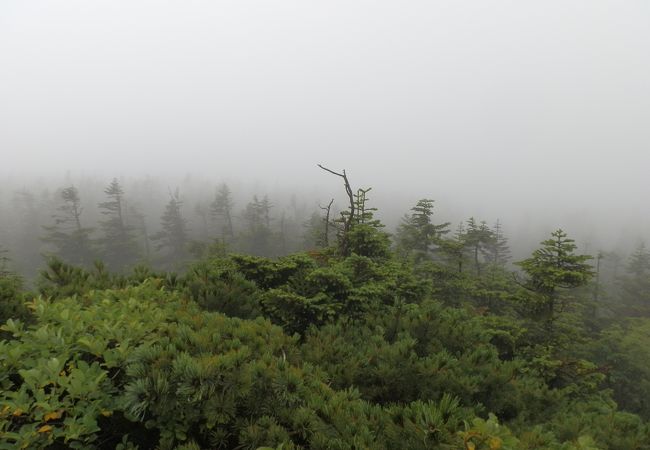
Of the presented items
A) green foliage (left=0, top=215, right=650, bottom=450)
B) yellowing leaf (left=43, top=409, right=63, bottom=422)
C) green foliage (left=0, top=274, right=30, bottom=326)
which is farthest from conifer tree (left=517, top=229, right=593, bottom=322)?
green foliage (left=0, top=274, right=30, bottom=326)

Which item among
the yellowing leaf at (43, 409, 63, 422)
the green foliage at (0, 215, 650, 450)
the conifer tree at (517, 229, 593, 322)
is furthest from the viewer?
the conifer tree at (517, 229, 593, 322)

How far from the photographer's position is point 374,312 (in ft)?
19.0

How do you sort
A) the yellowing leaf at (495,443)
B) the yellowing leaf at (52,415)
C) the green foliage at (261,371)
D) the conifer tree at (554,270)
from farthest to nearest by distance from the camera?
the conifer tree at (554,270)
the green foliage at (261,371)
the yellowing leaf at (52,415)
the yellowing leaf at (495,443)

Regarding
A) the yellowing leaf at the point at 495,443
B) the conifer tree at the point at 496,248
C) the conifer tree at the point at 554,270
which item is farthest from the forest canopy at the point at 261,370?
the conifer tree at the point at 496,248

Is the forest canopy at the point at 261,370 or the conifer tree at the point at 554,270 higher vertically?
the forest canopy at the point at 261,370

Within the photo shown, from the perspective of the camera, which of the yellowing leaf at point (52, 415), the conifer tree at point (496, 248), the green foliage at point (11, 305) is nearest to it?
the yellowing leaf at point (52, 415)

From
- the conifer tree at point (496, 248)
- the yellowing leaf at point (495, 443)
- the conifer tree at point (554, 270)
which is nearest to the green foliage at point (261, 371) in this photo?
the yellowing leaf at point (495, 443)

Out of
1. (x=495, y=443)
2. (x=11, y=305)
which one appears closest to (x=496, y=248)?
(x=495, y=443)

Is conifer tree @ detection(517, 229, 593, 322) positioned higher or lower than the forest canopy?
lower

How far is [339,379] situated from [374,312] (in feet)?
6.52

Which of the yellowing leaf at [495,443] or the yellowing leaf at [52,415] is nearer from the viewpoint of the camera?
the yellowing leaf at [495,443]

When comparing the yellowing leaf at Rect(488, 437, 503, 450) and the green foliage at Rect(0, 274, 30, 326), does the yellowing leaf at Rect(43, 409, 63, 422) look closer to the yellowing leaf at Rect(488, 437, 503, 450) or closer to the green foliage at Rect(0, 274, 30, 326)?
the green foliage at Rect(0, 274, 30, 326)

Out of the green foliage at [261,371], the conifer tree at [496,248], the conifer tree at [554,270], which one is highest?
the green foliage at [261,371]

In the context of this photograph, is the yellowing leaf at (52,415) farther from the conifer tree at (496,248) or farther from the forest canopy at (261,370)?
the conifer tree at (496,248)
